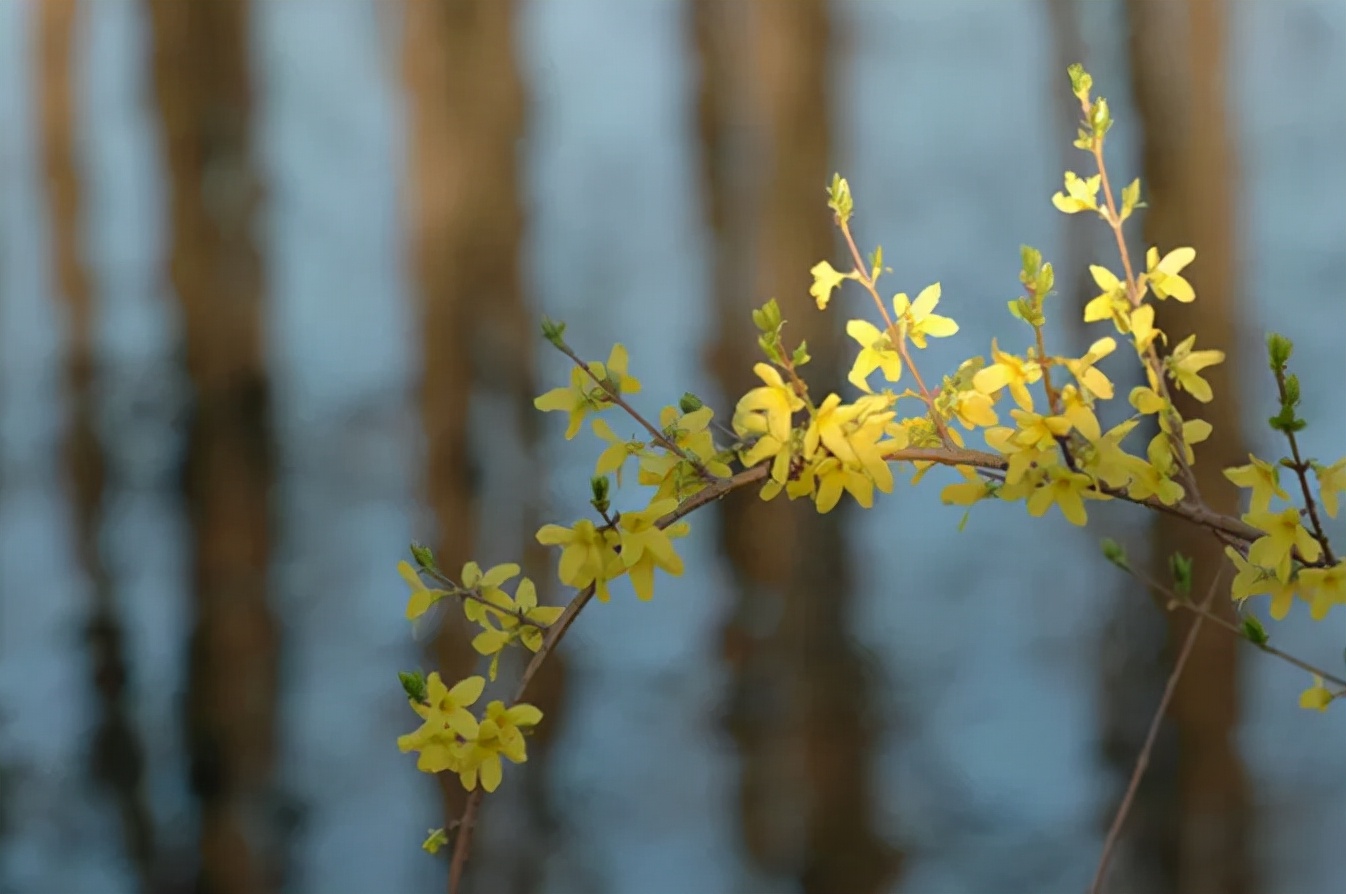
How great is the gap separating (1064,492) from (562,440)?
3.59 feet

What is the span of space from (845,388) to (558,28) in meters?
0.65

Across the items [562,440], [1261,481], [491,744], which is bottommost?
[562,440]

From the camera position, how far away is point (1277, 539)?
543 millimetres

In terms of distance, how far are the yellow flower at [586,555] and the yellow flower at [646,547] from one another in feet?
0.03

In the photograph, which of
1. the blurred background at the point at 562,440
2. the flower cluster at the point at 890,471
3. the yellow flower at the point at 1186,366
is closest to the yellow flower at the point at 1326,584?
the flower cluster at the point at 890,471

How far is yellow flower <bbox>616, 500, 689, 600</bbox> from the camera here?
0.55 m

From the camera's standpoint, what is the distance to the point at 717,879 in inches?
61.8

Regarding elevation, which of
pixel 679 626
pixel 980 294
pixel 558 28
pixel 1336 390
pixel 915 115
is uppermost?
pixel 558 28

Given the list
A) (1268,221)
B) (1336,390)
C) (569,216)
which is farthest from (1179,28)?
(569,216)

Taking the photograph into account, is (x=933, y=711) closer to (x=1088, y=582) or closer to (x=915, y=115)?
(x=1088, y=582)

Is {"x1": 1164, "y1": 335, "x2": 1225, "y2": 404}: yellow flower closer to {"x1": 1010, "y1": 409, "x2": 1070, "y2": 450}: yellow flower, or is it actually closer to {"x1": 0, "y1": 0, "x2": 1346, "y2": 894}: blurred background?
{"x1": 1010, "y1": 409, "x2": 1070, "y2": 450}: yellow flower

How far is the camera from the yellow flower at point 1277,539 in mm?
541

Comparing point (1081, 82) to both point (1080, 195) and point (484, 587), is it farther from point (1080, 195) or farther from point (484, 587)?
point (484, 587)

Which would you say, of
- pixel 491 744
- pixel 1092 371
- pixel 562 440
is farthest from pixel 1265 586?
pixel 562 440
